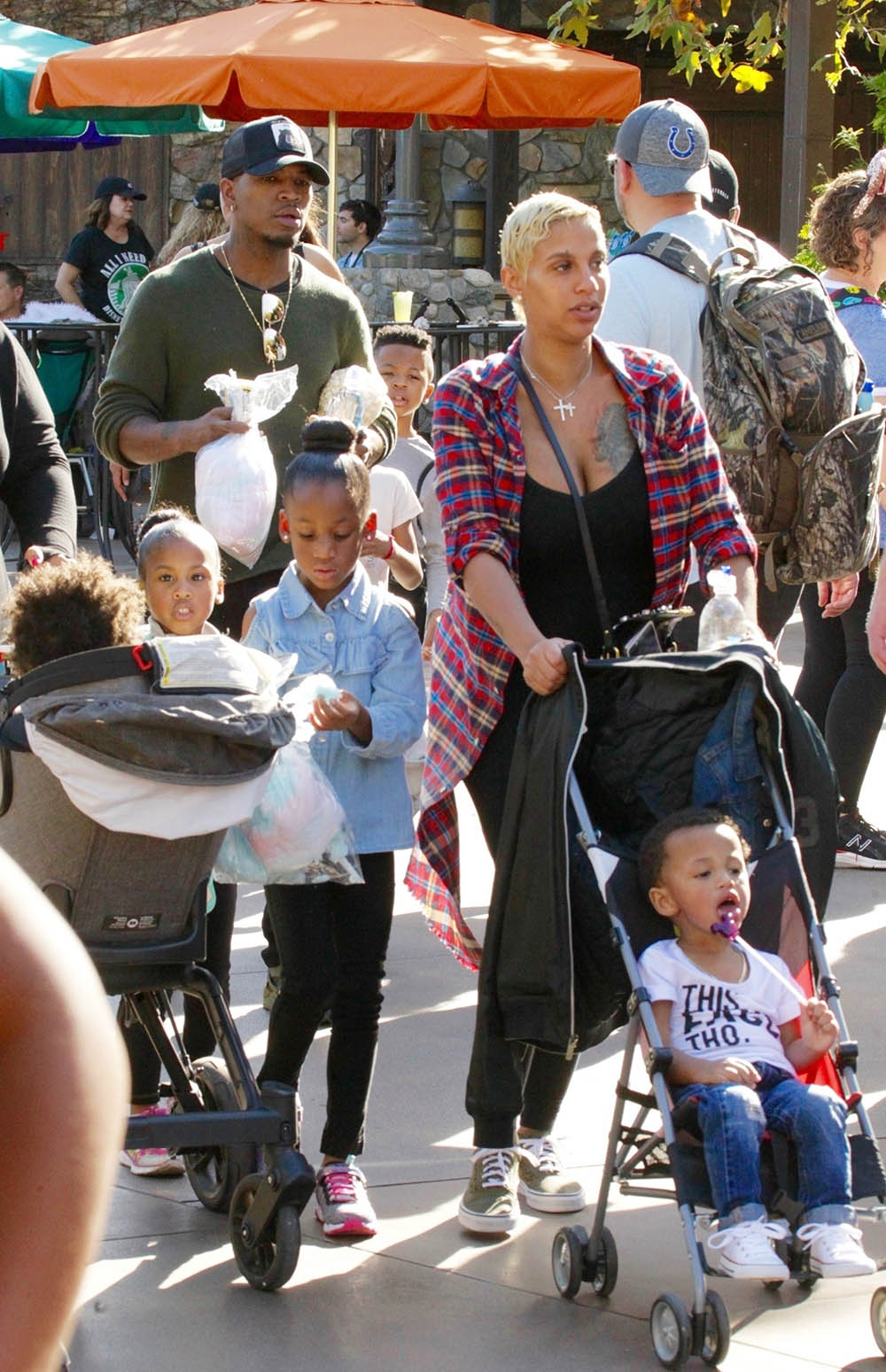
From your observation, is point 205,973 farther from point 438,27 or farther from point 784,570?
point 438,27

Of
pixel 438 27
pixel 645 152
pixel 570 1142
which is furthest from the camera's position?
pixel 438 27

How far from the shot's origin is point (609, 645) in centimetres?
377

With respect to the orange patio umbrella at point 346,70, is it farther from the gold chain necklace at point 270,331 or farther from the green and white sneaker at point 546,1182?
the green and white sneaker at point 546,1182

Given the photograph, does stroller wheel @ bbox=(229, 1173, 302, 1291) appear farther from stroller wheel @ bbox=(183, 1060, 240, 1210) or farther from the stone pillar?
the stone pillar

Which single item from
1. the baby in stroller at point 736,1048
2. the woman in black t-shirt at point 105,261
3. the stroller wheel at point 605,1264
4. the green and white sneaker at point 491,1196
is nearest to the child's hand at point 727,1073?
the baby in stroller at point 736,1048

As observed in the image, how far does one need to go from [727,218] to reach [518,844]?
2931mm

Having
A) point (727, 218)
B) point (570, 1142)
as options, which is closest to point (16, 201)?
point (727, 218)

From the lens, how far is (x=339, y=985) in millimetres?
3809

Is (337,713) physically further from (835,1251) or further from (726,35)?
(726,35)

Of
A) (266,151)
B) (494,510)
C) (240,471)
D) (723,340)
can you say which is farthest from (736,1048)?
(266,151)

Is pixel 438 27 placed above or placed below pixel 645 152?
above

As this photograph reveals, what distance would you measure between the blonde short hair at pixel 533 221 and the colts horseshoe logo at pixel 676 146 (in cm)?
108

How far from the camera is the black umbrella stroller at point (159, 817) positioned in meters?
3.28

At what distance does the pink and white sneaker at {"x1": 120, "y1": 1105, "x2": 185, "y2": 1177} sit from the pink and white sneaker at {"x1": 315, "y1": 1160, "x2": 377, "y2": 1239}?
41cm
